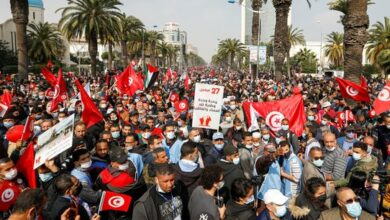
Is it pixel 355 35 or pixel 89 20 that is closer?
pixel 355 35

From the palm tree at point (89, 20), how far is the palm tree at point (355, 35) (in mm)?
23559

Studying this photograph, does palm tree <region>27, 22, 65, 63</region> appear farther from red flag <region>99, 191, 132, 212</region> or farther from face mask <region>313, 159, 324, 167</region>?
red flag <region>99, 191, 132, 212</region>

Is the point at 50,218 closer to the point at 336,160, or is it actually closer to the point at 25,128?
the point at 25,128

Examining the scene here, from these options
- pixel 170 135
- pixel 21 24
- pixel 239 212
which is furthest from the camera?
pixel 21 24

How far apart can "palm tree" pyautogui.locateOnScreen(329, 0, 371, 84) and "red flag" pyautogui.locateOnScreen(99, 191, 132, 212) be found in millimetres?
9957

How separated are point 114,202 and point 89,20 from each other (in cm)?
2984

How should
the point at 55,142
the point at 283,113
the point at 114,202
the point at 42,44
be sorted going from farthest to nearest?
the point at 42,44 → the point at 283,113 → the point at 55,142 → the point at 114,202

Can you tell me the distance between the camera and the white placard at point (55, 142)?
416 centimetres

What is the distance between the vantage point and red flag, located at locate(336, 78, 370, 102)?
10.1m

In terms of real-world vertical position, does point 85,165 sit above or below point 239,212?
above

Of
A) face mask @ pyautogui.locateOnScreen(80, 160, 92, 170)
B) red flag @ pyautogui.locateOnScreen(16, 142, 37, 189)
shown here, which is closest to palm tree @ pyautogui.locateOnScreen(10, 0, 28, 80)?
red flag @ pyautogui.locateOnScreen(16, 142, 37, 189)

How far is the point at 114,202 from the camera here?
414 centimetres

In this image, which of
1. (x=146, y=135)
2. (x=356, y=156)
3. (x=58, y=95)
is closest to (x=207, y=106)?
(x=146, y=135)

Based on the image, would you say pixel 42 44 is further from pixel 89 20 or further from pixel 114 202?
pixel 114 202
